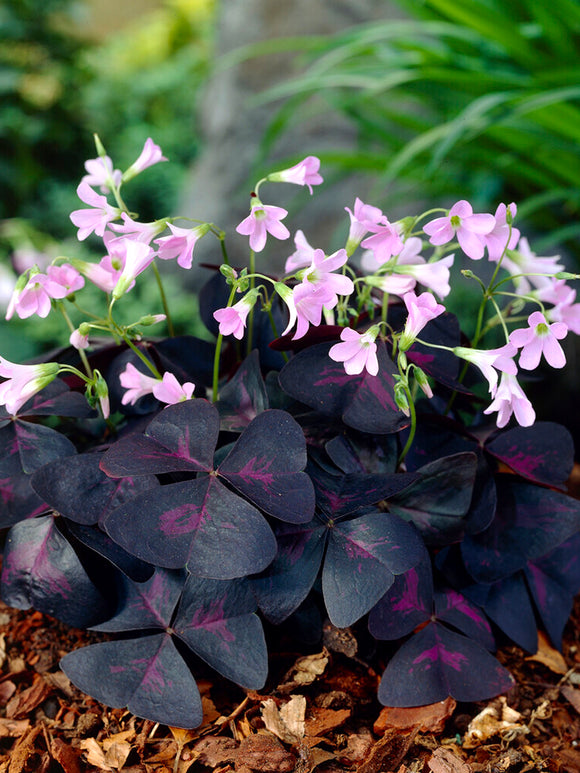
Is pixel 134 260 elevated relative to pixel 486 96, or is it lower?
elevated

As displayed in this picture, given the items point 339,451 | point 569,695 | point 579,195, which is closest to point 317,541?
point 339,451

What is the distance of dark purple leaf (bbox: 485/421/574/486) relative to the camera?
0.85m

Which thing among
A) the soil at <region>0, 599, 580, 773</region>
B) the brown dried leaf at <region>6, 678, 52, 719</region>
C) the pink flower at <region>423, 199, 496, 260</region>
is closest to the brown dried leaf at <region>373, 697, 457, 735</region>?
the soil at <region>0, 599, 580, 773</region>

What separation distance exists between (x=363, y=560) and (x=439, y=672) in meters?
0.19

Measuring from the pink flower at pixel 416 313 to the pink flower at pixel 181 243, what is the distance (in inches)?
9.4

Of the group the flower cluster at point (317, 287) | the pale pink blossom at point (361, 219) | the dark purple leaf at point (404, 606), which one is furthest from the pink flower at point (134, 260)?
the dark purple leaf at point (404, 606)

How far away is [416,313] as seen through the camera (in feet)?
2.19

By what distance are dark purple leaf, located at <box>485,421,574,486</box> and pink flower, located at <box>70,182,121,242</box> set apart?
1.80 ft

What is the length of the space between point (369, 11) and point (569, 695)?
3.13 m

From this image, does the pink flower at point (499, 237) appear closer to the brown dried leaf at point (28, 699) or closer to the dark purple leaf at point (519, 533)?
the dark purple leaf at point (519, 533)

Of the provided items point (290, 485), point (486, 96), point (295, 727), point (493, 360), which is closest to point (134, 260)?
point (290, 485)

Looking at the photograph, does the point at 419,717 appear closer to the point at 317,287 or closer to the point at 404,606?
the point at 404,606

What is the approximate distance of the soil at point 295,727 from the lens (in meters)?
0.71

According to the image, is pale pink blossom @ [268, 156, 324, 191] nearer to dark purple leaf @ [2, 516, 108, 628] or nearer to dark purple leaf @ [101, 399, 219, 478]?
dark purple leaf @ [101, 399, 219, 478]
